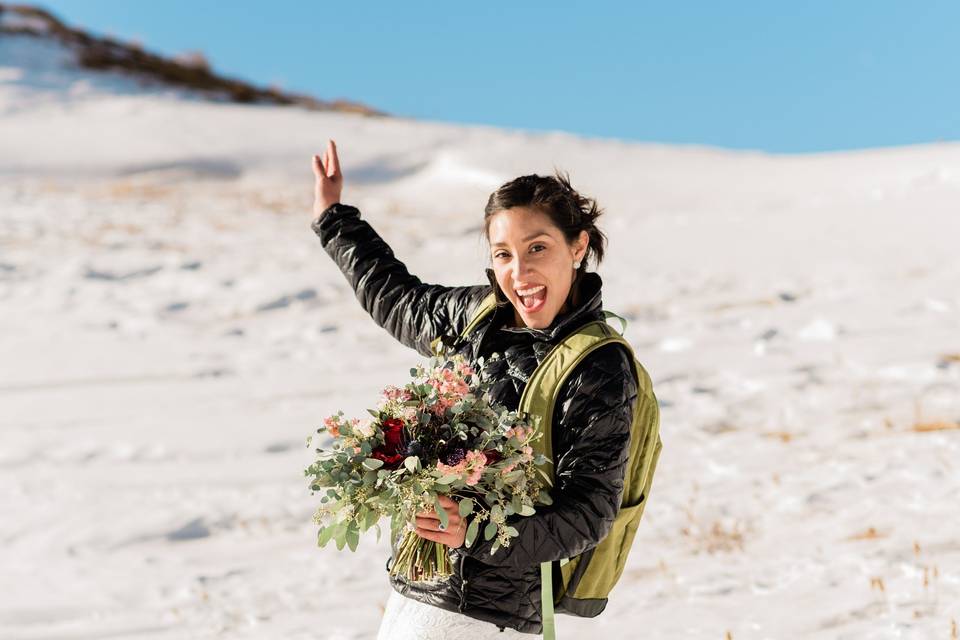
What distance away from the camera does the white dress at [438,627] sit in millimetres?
2020

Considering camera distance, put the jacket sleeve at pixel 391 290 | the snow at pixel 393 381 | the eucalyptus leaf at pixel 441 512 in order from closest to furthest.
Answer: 1. the eucalyptus leaf at pixel 441 512
2. the jacket sleeve at pixel 391 290
3. the snow at pixel 393 381

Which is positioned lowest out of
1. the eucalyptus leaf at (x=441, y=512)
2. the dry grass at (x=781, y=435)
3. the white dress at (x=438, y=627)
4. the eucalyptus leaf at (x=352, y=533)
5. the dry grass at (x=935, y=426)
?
the white dress at (x=438, y=627)

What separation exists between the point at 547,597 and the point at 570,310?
25.9 inches

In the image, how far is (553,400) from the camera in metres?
1.94

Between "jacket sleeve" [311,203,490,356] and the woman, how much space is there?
42 millimetres

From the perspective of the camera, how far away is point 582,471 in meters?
1.89

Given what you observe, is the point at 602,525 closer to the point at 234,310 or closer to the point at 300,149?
the point at 234,310

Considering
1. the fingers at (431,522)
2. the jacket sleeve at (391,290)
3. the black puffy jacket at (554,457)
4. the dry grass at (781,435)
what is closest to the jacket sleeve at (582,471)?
the black puffy jacket at (554,457)

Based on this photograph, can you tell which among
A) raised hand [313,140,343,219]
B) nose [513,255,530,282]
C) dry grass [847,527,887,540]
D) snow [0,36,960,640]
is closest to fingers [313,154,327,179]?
raised hand [313,140,343,219]

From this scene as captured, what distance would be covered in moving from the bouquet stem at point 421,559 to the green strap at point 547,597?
8.2 inches

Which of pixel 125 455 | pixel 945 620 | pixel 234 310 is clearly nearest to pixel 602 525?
pixel 945 620

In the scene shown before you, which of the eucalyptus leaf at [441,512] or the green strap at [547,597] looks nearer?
the eucalyptus leaf at [441,512]

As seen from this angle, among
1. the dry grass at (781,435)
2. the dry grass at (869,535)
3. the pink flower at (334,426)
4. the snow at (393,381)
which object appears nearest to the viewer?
the pink flower at (334,426)

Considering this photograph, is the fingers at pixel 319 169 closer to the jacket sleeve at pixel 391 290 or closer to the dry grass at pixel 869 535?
the jacket sleeve at pixel 391 290
